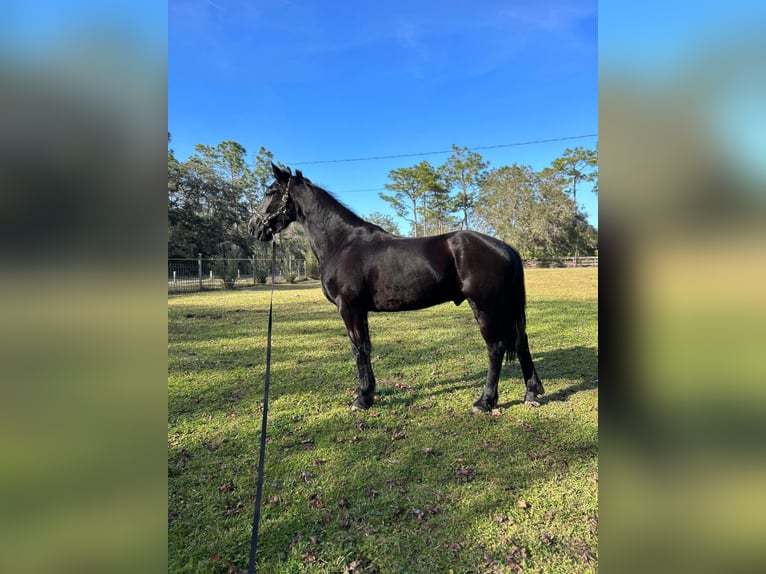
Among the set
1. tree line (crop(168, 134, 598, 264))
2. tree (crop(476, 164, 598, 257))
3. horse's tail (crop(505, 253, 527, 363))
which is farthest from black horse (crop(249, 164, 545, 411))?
tree (crop(476, 164, 598, 257))

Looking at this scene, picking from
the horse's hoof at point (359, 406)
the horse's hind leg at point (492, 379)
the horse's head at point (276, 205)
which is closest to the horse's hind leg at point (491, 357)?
the horse's hind leg at point (492, 379)

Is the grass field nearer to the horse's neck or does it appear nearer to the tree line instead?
the horse's neck

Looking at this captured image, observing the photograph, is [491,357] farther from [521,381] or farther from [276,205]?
[276,205]

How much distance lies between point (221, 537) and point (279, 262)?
26.8m

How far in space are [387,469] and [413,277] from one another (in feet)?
6.14

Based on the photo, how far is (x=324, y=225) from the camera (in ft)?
14.1

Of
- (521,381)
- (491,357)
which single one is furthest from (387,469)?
(521,381)

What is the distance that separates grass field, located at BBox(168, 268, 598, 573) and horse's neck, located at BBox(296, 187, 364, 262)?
5.74ft

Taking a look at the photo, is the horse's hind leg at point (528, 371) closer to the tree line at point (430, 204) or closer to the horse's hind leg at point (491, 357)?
the horse's hind leg at point (491, 357)

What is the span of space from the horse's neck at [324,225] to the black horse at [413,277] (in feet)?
0.04
